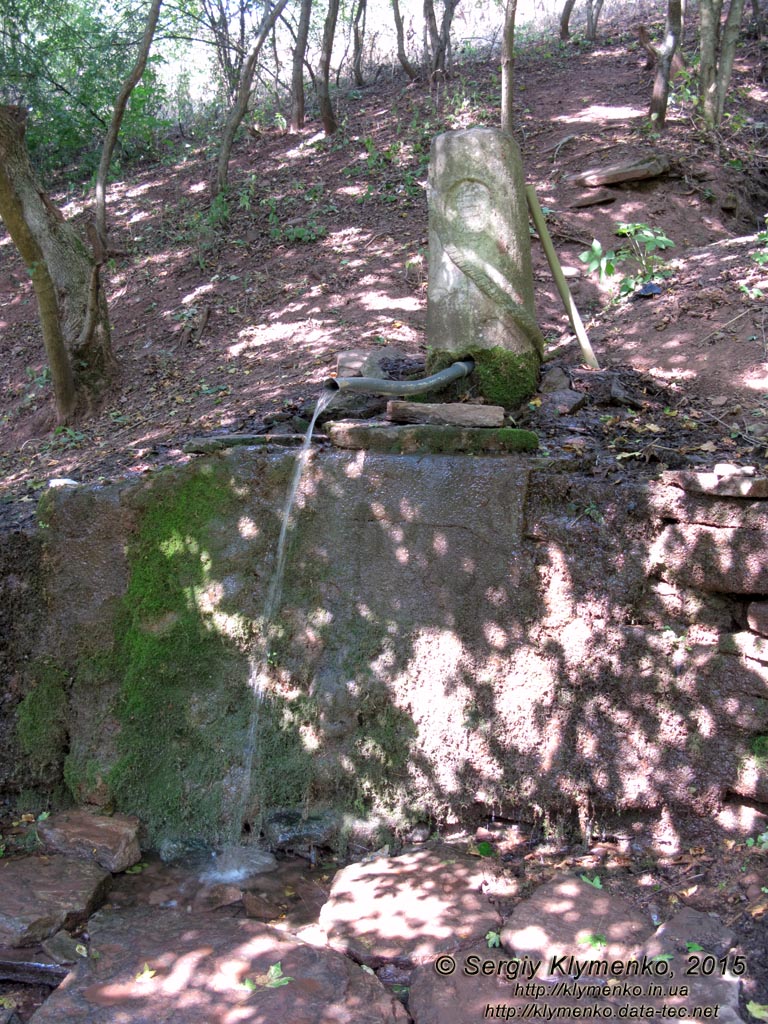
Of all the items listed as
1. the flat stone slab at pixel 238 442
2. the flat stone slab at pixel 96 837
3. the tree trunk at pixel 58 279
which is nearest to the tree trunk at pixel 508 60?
the tree trunk at pixel 58 279

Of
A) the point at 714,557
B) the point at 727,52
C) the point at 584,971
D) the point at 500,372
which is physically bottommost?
the point at 584,971

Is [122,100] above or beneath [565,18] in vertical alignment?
beneath

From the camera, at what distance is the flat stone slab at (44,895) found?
138 inches

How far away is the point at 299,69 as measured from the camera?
11.8 meters

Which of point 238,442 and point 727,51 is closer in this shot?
point 238,442

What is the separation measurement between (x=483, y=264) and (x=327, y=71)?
8.15 metres

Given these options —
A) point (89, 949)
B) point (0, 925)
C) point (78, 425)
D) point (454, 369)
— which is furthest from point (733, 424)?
point (78, 425)

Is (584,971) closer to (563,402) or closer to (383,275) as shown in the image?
(563,402)

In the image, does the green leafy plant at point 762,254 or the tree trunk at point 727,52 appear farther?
the tree trunk at point 727,52

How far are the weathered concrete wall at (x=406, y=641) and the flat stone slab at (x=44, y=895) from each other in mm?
428

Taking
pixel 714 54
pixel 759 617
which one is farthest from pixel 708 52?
pixel 759 617

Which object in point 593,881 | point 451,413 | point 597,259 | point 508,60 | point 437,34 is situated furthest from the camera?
point 437,34

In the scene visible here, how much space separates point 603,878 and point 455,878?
2.11 feet

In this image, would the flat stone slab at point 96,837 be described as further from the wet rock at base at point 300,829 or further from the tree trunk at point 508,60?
the tree trunk at point 508,60
